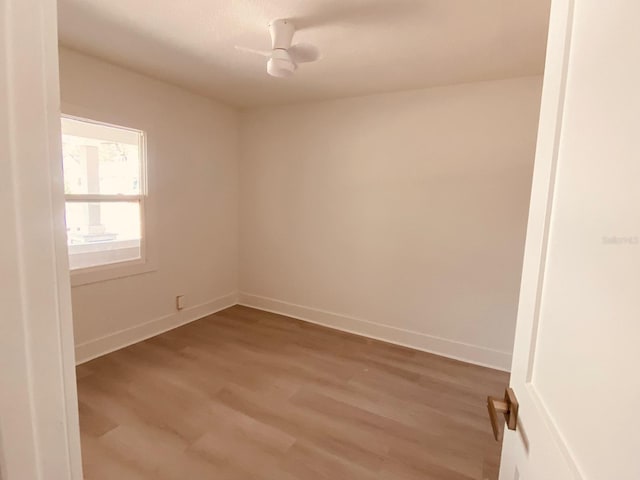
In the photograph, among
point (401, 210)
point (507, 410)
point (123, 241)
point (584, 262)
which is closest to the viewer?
point (584, 262)

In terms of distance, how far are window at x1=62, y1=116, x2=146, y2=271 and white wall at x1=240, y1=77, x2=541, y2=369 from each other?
1317 millimetres

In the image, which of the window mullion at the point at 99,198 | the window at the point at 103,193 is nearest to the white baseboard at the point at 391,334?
the window at the point at 103,193

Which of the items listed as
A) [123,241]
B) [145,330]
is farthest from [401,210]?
[145,330]

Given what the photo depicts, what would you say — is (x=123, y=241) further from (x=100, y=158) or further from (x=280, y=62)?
(x=280, y=62)

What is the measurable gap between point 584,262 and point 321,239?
120 inches

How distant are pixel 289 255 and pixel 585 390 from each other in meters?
3.38

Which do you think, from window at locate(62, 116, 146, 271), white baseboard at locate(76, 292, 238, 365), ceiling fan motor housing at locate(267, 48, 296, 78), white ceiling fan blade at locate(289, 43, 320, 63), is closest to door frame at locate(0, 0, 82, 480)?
ceiling fan motor housing at locate(267, 48, 296, 78)

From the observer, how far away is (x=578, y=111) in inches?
25.6

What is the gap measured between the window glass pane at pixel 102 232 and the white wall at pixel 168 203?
181 millimetres

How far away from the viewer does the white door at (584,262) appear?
1.58ft

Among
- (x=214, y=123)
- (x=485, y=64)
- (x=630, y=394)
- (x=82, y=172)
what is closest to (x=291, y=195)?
(x=214, y=123)

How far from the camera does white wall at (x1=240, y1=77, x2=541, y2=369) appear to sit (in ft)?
8.96

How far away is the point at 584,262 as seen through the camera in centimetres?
60

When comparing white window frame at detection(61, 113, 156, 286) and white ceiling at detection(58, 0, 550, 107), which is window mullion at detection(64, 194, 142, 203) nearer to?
white window frame at detection(61, 113, 156, 286)
